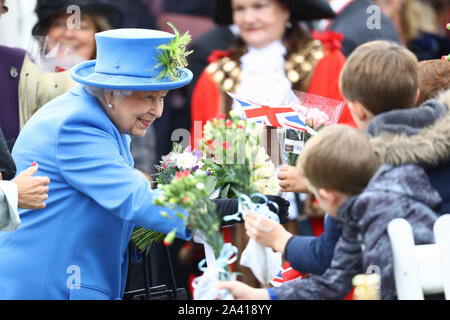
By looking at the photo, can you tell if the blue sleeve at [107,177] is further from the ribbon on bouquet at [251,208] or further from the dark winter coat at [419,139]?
the dark winter coat at [419,139]

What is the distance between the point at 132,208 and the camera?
3.00 meters

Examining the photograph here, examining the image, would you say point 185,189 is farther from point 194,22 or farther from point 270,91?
point 194,22

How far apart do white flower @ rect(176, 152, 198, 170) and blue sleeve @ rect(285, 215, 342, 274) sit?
784mm

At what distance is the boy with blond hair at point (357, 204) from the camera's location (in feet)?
8.42

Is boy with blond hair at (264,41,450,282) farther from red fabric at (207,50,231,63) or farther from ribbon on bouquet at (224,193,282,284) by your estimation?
red fabric at (207,50,231,63)

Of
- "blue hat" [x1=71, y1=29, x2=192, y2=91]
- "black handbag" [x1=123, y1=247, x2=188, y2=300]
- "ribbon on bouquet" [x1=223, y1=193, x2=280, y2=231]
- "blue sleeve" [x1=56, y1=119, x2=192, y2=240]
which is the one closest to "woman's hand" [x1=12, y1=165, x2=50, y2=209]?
"blue sleeve" [x1=56, y1=119, x2=192, y2=240]

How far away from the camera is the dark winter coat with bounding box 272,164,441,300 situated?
2559 millimetres

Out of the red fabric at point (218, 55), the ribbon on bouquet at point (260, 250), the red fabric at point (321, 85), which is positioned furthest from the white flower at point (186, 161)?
the red fabric at point (218, 55)

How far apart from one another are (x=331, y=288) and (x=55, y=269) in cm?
118

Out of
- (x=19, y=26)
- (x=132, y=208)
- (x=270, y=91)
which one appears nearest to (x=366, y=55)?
(x=132, y=208)

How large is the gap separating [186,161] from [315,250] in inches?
35.3

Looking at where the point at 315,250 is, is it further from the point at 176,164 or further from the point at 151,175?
the point at 151,175

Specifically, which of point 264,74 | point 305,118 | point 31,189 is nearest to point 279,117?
point 305,118

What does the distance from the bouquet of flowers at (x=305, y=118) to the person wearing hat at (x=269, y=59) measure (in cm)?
165
